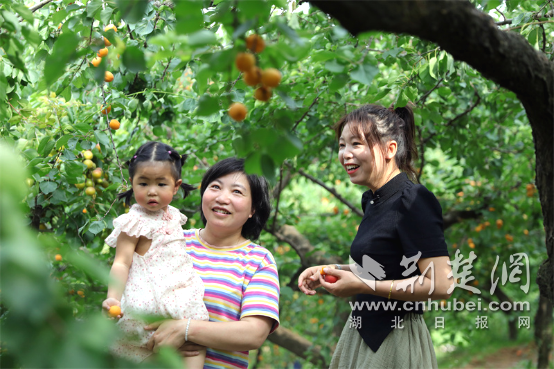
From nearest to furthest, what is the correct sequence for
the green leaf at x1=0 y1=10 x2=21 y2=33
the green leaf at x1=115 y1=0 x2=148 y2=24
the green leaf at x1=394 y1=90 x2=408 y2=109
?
the green leaf at x1=115 y1=0 x2=148 y2=24 → the green leaf at x1=0 y1=10 x2=21 y2=33 → the green leaf at x1=394 y1=90 x2=408 y2=109

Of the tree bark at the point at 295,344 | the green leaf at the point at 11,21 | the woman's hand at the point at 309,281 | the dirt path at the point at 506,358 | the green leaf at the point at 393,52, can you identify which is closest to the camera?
the green leaf at the point at 11,21

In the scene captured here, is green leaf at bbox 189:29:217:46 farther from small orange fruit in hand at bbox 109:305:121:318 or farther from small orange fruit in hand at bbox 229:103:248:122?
small orange fruit in hand at bbox 109:305:121:318

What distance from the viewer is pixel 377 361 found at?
Answer: 1.66 m

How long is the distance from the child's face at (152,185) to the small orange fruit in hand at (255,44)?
0.97 meters

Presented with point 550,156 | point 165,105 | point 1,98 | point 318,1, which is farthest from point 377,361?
point 165,105

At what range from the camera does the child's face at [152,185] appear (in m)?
1.82

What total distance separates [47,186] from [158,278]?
2.73ft


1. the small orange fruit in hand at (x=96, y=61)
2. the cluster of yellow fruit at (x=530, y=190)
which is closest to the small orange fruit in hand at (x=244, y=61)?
the small orange fruit in hand at (x=96, y=61)

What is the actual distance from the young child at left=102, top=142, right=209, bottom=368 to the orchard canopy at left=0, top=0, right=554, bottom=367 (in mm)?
216

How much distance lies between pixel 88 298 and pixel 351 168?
1672 millimetres

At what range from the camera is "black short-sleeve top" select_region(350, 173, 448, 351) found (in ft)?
5.19

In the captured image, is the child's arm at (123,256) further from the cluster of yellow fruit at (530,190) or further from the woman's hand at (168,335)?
the cluster of yellow fruit at (530,190)

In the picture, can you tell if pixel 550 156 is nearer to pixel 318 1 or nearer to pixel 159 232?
pixel 318 1

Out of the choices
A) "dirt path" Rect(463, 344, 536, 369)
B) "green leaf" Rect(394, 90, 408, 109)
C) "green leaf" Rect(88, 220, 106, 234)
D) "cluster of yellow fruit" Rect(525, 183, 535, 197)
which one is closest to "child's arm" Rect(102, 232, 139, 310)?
"green leaf" Rect(88, 220, 106, 234)
